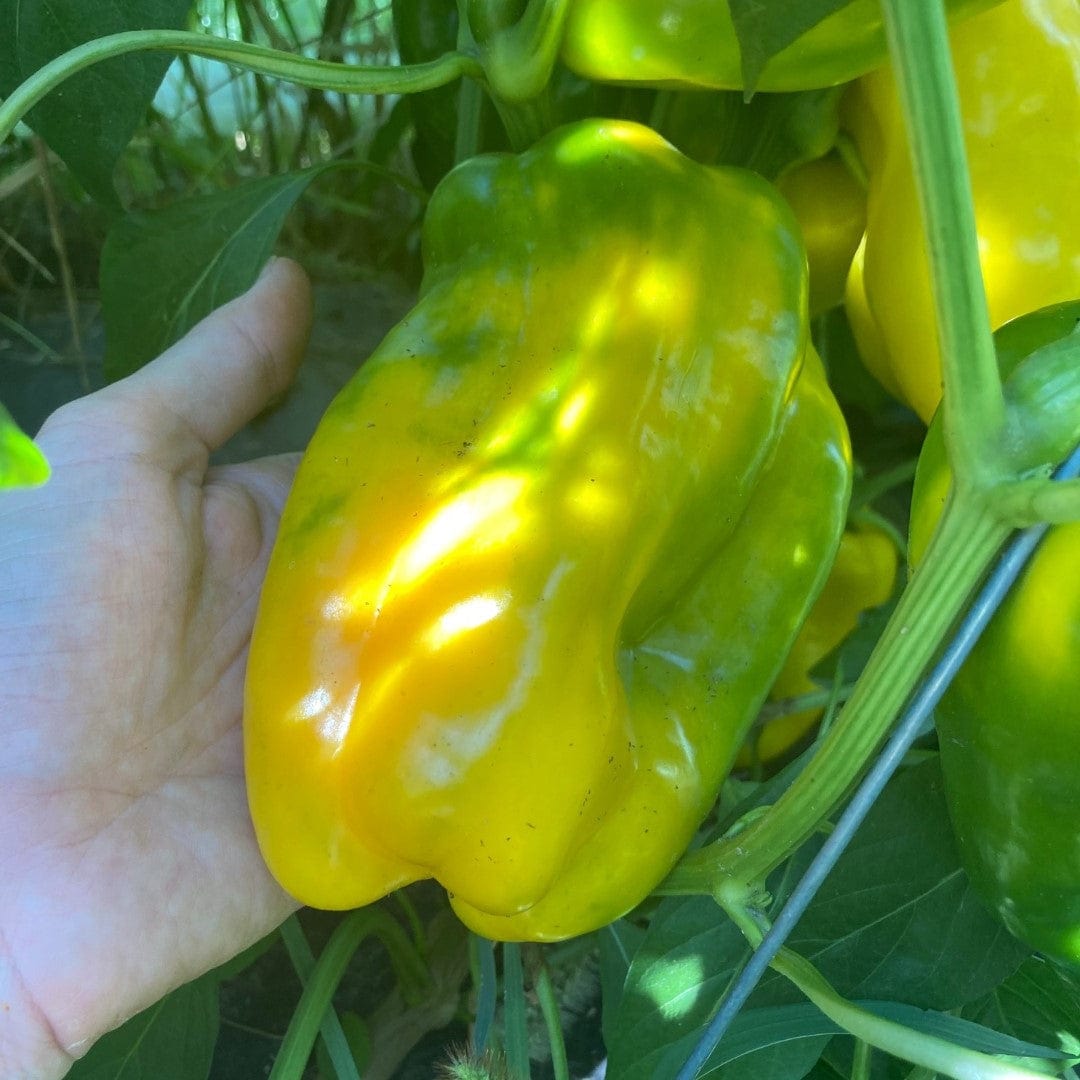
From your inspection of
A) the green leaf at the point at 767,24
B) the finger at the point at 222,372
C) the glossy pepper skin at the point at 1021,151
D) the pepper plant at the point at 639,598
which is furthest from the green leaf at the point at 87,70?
the glossy pepper skin at the point at 1021,151

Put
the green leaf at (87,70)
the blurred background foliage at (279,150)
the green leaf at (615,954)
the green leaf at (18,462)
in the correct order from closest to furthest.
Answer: the green leaf at (18,462), the green leaf at (87,70), the green leaf at (615,954), the blurred background foliage at (279,150)

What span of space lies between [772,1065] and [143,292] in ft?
2.29

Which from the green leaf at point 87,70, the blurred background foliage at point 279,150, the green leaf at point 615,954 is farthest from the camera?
the blurred background foliage at point 279,150

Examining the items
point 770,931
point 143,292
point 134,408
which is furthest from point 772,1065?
point 143,292

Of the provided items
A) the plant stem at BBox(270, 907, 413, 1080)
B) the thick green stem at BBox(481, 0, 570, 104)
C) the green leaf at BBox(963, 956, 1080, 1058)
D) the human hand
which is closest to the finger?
the human hand

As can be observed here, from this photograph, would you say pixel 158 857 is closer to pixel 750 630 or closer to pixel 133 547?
pixel 133 547

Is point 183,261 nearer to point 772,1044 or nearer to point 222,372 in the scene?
point 222,372

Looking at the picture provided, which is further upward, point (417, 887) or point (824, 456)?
point (824, 456)

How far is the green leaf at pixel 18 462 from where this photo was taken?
0.92 ft

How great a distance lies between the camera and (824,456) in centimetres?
69

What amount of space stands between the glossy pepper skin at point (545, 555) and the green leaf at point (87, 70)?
19 centimetres

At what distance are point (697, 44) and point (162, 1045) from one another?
2.52ft

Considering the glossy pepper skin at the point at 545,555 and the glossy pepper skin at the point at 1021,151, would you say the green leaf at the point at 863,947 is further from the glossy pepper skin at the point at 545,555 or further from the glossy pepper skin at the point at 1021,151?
the glossy pepper skin at the point at 1021,151

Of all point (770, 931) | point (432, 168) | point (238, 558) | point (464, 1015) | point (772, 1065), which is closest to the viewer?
point (770, 931)
